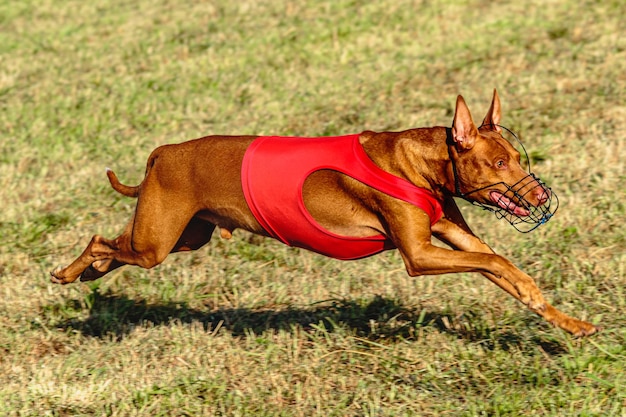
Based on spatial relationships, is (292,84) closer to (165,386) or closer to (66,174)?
(66,174)

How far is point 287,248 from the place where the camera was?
7.52m

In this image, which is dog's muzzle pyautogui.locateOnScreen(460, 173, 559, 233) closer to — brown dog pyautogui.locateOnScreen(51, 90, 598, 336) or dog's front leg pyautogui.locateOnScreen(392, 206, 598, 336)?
brown dog pyautogui.locateOnScreen(51, 90, 598, 336)

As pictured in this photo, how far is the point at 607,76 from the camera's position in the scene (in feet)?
33.1

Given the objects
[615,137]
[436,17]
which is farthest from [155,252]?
[436,17]

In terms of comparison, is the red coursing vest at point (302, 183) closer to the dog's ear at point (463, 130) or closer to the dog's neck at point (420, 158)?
the dog's neck at point (420, 158)

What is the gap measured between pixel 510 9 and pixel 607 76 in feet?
7.73

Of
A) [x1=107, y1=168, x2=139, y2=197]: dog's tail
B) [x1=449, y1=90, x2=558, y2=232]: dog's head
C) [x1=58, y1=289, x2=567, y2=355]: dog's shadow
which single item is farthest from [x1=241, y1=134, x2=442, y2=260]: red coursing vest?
[x1=107, y1=168, x2=139, y2=197]: dog's tail

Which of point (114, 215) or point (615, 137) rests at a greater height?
point (615, 137)

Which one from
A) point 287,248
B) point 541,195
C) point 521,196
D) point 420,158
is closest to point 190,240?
point 287,248

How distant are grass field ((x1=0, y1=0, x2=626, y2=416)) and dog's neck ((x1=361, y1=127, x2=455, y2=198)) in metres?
1.10

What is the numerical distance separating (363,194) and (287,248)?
2.26m

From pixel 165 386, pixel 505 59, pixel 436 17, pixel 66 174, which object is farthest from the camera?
pixel 436 17

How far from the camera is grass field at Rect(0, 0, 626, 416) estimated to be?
17.8ft

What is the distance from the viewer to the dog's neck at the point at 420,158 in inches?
205
